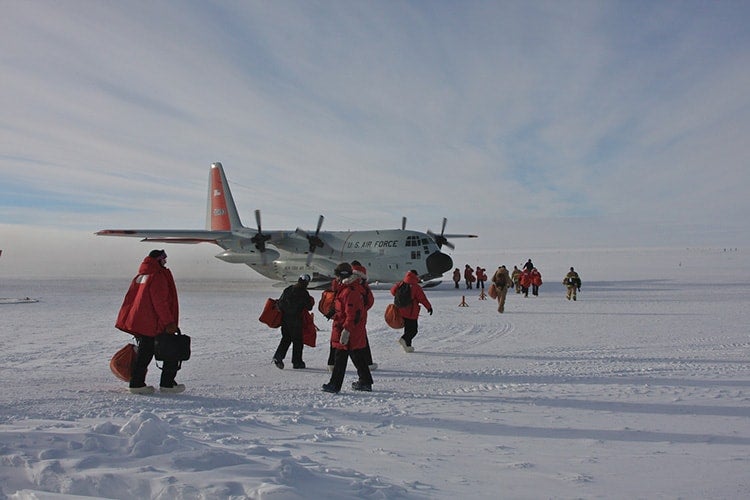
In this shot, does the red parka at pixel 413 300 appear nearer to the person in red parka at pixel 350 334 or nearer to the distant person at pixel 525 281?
the person in red parka at pixel 350 334

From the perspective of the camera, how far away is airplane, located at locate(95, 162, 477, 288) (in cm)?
2583

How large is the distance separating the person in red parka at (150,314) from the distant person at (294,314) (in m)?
1.99

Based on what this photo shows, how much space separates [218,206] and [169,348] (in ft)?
96.4

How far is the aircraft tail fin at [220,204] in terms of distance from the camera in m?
34.2

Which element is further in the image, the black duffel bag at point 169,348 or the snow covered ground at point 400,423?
the black duffel bag at point 169,348

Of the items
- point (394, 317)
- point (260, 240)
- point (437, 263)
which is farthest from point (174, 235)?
point (394, 317)

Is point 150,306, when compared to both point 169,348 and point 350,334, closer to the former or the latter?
point 169,348

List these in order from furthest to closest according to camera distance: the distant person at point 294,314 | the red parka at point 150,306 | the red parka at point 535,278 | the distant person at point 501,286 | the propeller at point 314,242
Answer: the propeller at point 314,242, the red parka at point 535,278, the distant person at point 501,286, the distant person at point 294,314, the red parka at point 150,306

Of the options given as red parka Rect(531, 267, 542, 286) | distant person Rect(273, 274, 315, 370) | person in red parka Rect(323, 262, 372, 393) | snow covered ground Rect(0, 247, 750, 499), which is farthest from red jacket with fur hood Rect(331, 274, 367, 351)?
red parka Rect(531, 267, 542, 286)

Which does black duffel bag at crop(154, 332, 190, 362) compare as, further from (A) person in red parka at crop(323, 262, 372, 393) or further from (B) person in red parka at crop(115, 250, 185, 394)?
(A) person in red parka at crop(323, 262, 372, 393)

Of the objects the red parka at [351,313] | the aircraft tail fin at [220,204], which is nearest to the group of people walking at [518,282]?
the red parka at [351,313]

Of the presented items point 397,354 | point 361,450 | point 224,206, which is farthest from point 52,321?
point 224,206

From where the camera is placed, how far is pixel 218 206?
34.6 meters

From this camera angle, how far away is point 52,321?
1445cm
